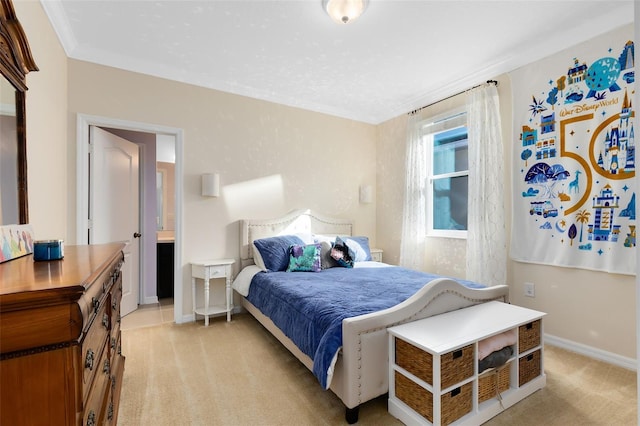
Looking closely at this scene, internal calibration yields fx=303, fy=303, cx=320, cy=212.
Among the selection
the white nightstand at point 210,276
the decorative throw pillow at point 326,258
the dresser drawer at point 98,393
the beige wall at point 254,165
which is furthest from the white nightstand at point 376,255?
the dresser drawer at point 98,393

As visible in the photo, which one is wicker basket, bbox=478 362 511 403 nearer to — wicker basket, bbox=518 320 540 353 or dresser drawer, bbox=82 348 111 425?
wicker basket, bbox=518 320 540 353

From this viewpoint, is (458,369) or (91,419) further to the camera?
(458,369)

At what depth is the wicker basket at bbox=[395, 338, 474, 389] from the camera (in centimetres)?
154

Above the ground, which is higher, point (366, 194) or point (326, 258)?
point (366, 194)

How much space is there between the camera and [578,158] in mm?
2537

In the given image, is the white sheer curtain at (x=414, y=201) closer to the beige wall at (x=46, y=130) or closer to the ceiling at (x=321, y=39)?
the ceiling at (x=321, y=39)

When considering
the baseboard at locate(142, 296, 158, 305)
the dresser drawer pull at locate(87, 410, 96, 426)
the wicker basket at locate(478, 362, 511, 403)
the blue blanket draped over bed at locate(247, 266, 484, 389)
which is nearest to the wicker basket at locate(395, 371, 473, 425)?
the wicker basket at locate(478, 362, 511, 403)

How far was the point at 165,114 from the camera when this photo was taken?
3.19 m

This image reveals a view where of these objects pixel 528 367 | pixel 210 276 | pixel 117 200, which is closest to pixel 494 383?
pixel 528 367

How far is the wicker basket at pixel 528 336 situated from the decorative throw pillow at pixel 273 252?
2.11 metres

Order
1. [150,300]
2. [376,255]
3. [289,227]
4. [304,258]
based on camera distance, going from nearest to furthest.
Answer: [304,258] < [289,227] < [150,300] < [376,255]

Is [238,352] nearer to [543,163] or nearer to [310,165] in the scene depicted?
[310,165]

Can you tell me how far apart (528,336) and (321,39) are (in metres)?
2.76

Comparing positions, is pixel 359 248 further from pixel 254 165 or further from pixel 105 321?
pixel 105 321
